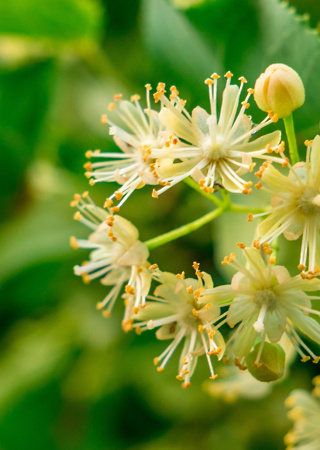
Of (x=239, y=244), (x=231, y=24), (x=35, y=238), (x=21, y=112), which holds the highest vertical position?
(x=21, y=112)

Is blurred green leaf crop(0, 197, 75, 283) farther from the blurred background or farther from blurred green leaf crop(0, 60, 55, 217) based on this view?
blurred green leaf crop(0, 60, 55, 217)

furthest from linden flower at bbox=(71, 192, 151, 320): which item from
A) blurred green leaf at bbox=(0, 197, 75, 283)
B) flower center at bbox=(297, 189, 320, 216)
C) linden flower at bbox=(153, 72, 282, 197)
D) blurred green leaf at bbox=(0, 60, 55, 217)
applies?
blurred green leaf at bbox=(0, 60, 55, 217)

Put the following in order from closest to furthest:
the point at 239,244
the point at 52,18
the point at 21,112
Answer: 1. the point at 239,244
2. the point at 52,18
3. the point at 21,112

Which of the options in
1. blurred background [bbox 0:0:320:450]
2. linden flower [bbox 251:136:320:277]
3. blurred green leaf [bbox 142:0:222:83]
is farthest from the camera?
blurred background [bbox 0:0:320:450]

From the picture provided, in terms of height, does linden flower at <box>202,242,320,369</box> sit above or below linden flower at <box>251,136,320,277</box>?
below

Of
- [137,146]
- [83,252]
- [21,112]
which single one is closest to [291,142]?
[137,146]

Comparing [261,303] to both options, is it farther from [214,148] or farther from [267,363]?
[214,148]

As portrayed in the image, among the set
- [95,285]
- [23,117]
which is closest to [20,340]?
[95,285]
